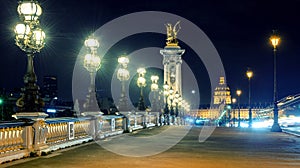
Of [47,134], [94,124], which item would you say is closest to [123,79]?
[94,124]

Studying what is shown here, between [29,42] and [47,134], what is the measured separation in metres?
3.36

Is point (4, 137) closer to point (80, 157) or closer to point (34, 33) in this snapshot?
point (80, 157)

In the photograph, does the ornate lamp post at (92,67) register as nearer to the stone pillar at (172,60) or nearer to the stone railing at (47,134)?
the stone railing at (47,134)

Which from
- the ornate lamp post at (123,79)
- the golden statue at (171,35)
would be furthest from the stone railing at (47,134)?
the golden statue at (171,35)

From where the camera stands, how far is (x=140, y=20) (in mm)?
98062

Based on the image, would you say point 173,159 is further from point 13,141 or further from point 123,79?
point 123,79

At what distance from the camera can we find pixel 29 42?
16516 millimetres

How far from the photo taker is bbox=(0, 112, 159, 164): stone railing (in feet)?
46.2

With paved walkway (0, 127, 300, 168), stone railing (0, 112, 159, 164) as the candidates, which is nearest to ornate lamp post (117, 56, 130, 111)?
stone railing (0, 112, 159, 164)

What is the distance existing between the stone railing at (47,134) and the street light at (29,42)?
783 mm

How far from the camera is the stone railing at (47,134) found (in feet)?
46.2

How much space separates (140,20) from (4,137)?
8572 centimetres

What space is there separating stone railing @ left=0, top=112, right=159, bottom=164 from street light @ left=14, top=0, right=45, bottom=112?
2.57 ft

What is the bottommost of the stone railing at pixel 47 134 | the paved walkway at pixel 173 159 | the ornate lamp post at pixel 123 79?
the paved walkway at pixel 173 159
